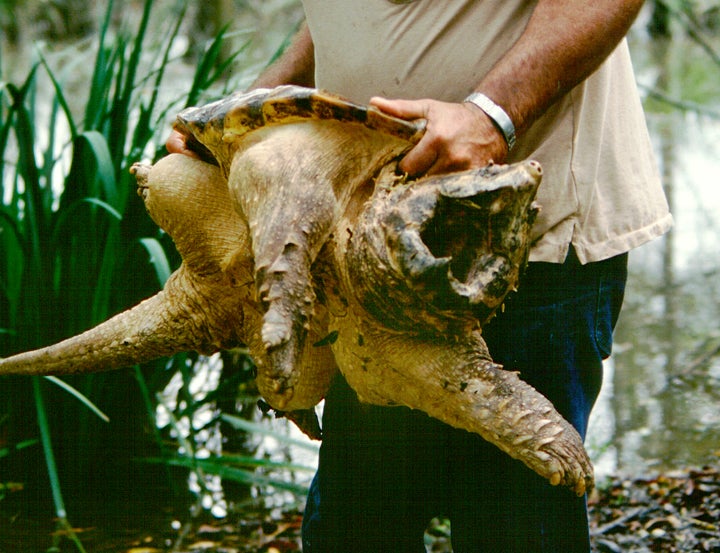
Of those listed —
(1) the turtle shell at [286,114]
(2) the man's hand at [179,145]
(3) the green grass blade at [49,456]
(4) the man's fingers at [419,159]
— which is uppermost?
(2) the man's hand at [179,145]

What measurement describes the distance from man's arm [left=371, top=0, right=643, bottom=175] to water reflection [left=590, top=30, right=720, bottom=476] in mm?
2470

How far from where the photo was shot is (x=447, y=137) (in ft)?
4.38

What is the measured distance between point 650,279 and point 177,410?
3.81 meters

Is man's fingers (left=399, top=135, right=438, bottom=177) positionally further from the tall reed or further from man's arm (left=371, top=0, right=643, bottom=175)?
the tall reed

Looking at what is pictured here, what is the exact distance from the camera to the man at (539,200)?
1496mm

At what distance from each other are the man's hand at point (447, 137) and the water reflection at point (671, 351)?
255 cm

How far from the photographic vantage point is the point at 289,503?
11.3 ft

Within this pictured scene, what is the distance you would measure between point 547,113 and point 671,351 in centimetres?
365

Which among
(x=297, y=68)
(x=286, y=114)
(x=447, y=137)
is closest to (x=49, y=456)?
(x=297, y=68)

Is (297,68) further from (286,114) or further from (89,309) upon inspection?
(89,309)

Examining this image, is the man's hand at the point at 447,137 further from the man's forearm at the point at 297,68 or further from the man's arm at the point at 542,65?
the man's forearm at the point at 297,68

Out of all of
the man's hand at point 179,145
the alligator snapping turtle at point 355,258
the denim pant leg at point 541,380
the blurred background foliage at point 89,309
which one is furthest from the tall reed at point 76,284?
the denim pant leg at point 541,380

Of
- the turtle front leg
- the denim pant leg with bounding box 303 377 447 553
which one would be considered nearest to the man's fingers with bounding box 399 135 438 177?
the turtle front leg

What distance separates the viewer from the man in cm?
150
